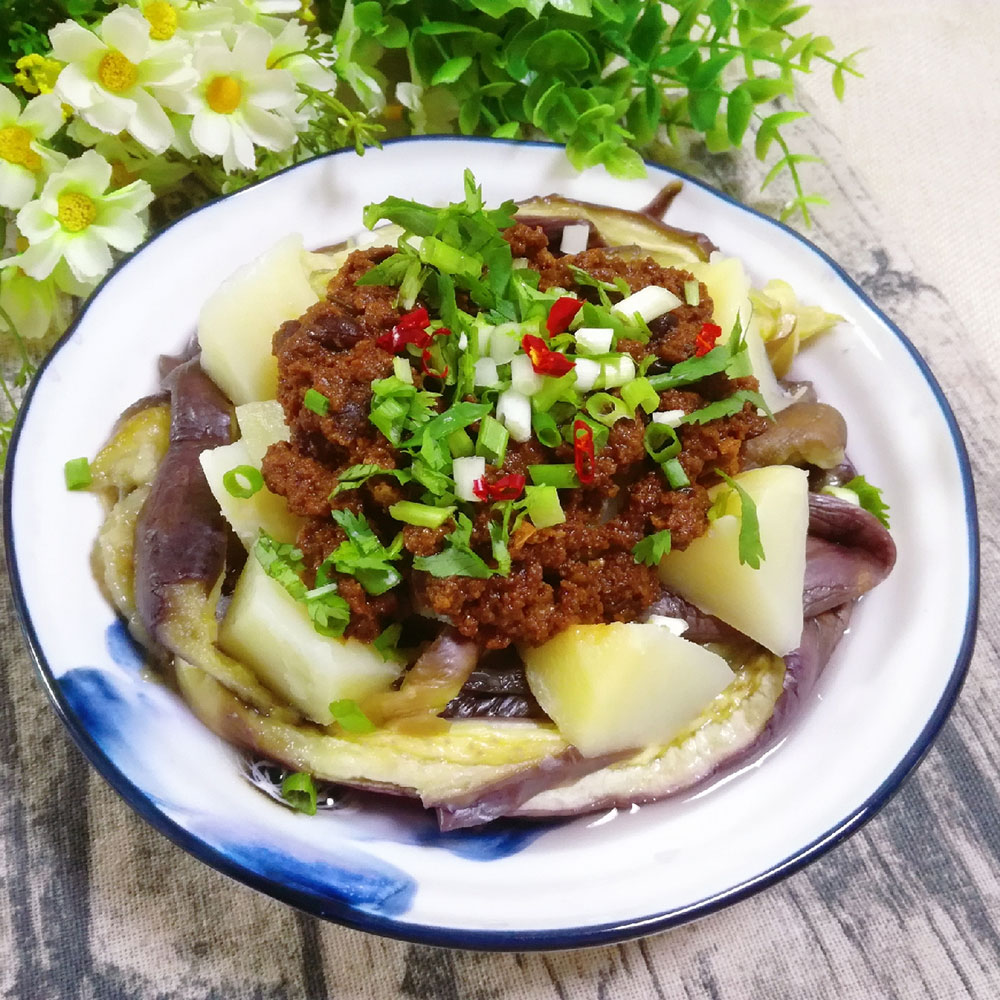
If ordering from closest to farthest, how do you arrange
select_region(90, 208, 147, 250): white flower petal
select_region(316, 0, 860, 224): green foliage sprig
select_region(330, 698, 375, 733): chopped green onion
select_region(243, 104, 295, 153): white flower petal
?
select_region(330, 698, 375, 733): chopped green onion
select_region(90, 208, 147, 250): white flower petal
select_region(243, 104, 295, 153): white flower petal
select_region(316, 0, 860, 224): green foliage sprig

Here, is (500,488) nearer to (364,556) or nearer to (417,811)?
(364,556)

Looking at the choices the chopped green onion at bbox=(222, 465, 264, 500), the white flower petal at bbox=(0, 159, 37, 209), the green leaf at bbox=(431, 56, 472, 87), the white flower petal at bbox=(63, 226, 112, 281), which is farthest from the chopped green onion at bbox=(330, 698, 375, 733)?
the green leaf at bbox=(431, 56, 472, 87)

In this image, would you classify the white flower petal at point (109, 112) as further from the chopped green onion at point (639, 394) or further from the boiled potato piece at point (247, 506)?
the chopped green onion at point (639, 394)

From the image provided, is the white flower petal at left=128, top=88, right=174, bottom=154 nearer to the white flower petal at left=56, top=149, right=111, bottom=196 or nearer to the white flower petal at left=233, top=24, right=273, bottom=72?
the white flower petal at left=56, top=149, right=111, bottom=196

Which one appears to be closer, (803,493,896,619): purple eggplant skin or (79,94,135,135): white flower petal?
(803,493,896,619): purple eggplant skin

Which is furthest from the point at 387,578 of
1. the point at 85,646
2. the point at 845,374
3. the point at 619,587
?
the point at 845,374

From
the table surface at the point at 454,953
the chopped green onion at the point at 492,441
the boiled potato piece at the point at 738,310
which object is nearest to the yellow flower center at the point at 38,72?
the table surface at the point at 454,953

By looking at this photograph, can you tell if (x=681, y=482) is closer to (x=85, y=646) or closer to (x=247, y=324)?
(x=247, y=324)

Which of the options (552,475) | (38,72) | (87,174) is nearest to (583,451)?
(552,475)
